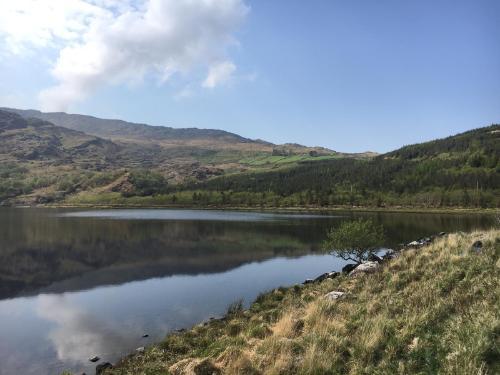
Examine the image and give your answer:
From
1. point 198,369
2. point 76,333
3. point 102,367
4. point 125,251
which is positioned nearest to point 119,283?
point 76,333

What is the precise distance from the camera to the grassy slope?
38.7ft

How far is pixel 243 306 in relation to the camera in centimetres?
3453

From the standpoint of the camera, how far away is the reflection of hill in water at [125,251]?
52.1m

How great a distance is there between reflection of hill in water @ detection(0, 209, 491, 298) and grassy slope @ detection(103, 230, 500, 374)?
107 ft

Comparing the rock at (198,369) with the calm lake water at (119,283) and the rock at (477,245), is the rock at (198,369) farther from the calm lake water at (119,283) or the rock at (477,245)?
the rock at (477,245)

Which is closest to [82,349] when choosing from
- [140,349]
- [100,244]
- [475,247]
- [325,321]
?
[140,349]

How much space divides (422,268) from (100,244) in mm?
69171

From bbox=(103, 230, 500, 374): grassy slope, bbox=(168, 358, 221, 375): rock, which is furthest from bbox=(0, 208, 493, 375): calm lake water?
bbox=(168, 358, 221, 375): rock

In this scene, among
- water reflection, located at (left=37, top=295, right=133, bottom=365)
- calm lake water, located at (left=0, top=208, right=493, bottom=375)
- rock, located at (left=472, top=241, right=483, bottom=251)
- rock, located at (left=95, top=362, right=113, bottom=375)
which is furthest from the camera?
rock, located at (left=472, top=241, right=483, bottom=251)

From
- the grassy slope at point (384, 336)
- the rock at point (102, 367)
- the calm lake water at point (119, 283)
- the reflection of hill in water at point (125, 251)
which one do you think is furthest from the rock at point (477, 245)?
the reflection of hill in water at point (125, 251)

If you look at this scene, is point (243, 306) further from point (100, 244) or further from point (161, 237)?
point (161, 237)

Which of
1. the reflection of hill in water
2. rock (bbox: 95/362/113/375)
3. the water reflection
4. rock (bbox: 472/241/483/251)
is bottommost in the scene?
the reflection of hill in water

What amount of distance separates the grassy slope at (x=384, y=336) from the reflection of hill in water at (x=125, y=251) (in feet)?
107

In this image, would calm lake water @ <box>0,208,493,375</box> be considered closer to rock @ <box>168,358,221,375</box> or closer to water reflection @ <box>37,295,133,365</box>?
water reflection @ <box>37,295,133,365</box>
